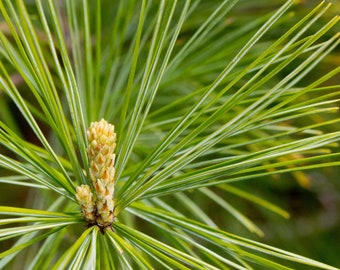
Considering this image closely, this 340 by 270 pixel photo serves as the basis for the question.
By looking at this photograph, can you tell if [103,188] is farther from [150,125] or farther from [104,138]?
[150,125]

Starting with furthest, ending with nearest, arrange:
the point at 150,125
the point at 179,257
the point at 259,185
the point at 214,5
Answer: the point at 259,185 → the point at 214,5 → the point at 150,125 → the point at 179,257

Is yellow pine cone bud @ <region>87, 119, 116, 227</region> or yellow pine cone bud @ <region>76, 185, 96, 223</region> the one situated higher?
yellow pine cone bud @ <region>87, 119, 116, 227</region>

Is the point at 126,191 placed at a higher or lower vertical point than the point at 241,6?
lower

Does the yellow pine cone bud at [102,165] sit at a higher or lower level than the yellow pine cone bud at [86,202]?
higher

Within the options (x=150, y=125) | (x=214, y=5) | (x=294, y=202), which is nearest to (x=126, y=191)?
(x=150, y=125)
